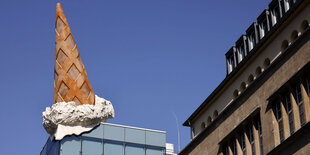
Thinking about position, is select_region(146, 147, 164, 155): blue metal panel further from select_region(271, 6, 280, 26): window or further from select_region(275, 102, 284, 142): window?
select_region(275, 102, 284, 142): window

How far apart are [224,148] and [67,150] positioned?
55.5 ft

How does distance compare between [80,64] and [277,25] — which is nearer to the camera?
[277,25]

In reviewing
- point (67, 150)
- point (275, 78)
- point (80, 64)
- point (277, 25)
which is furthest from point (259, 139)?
point (80, 64)

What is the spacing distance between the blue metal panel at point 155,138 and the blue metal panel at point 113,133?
231 cm

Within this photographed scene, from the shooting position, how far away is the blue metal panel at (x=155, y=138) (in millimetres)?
59316

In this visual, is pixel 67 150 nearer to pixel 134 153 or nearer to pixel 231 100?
pixel 134 153

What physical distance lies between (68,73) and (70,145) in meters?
6.03

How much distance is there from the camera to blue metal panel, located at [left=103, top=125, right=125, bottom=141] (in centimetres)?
5766

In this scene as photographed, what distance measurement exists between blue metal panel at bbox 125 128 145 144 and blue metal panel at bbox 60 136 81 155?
401 centimetres

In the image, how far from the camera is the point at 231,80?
1699 inches

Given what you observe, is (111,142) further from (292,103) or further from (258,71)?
(292,103)

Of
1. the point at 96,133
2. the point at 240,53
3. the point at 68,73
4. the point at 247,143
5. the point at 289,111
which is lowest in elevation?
the point at 247,143

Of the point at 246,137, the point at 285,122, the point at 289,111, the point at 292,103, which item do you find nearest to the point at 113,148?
the point at 246,137

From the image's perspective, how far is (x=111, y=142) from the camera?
57469 mm
